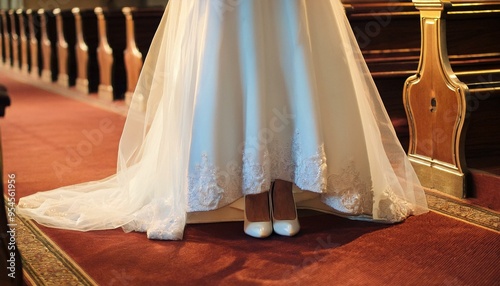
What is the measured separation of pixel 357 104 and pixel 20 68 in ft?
32.3

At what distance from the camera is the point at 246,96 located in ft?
10.2

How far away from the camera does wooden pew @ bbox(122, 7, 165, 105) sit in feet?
24.3

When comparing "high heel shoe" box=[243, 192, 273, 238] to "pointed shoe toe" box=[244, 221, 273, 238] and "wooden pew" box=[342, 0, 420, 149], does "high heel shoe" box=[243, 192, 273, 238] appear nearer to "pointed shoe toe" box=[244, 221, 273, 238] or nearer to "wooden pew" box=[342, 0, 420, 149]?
"pointed shoe toe" box=[244, 221, 273, 238]

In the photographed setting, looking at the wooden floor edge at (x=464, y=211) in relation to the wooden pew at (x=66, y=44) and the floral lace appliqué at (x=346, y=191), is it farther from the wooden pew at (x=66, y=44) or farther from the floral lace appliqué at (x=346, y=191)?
the wooden pew at (x=66, y=44)

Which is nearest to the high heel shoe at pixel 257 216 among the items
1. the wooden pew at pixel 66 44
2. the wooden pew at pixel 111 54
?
the wooden pew at pixel 111 54

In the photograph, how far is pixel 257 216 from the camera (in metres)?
3.12

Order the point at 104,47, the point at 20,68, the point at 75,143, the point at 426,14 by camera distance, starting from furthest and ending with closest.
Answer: the point at 20,68 → the point at 104,47 → the point at 75,143 → the point at 426,14

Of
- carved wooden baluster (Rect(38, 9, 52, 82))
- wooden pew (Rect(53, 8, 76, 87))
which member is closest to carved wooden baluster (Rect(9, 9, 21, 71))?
carved wooden baluster (Rect(38, 9, 52, 82))

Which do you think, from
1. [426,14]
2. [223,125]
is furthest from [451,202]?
[223,125]

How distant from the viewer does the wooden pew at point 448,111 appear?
148 inches

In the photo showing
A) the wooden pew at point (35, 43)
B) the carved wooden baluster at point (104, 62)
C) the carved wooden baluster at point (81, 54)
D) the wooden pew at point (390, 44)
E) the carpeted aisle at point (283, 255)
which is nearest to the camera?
the carpeted aisle at point (283, 255)

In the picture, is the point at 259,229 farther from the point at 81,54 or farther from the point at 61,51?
the point at 61,51

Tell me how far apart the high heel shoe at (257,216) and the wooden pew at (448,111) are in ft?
3.73

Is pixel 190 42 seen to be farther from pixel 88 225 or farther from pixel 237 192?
pixel 88 225
